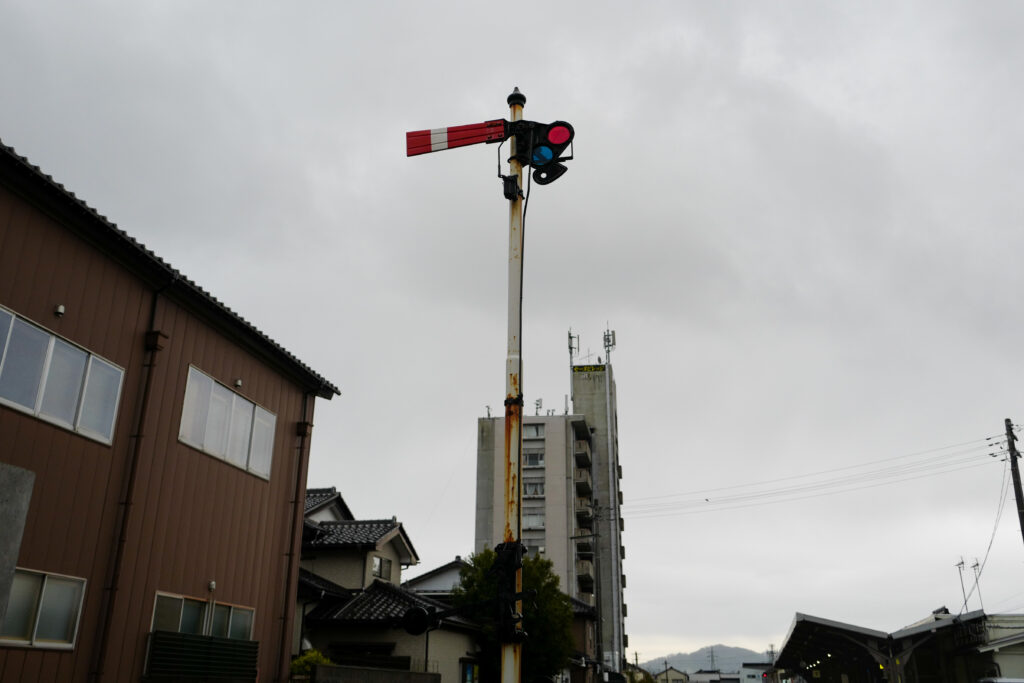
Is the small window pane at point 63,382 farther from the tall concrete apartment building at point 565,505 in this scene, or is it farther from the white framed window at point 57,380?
the tall concrete apartment building at point 565,505

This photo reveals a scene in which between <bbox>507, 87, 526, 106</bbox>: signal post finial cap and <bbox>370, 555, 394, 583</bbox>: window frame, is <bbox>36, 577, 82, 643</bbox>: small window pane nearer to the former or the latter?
<bbox>507, 87, 526, 106</bbox>: signal post finial cap

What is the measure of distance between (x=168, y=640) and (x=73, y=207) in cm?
695

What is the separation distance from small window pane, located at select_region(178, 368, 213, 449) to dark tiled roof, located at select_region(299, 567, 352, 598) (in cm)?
1257

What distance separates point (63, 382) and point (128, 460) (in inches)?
67.8

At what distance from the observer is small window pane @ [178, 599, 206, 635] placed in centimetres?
1348

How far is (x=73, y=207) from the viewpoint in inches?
463

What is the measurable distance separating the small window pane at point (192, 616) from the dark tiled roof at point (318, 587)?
11.7 meters

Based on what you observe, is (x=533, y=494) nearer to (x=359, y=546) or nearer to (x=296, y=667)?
(x=359, y=546)

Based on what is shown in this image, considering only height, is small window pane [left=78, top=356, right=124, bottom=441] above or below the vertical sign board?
above

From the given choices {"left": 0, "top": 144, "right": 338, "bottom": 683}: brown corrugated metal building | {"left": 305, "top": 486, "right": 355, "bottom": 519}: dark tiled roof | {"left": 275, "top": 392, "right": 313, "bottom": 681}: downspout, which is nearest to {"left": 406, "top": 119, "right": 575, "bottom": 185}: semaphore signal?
{"left": 0, "top": 144, "right": 338, "bottom": 683}: brown corrugated metal building

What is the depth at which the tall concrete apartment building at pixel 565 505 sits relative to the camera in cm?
6769

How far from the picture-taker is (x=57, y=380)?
11.3 metres

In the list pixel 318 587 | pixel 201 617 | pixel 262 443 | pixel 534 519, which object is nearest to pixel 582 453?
pixel 534 519

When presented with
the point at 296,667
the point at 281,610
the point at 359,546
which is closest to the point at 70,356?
the point at 281,610
